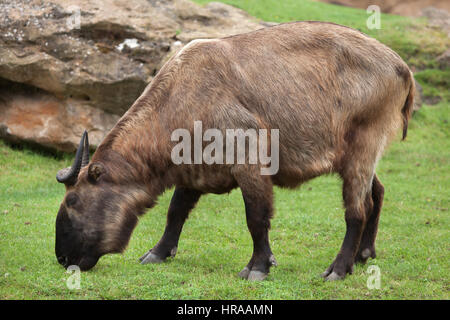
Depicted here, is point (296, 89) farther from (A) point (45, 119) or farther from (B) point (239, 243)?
(A) point (45, 119)

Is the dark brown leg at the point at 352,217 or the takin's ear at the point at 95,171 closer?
the takin's ear at the point at 95,171

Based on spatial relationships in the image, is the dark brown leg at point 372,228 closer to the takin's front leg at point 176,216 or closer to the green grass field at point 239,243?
the green grass field at point 239,243

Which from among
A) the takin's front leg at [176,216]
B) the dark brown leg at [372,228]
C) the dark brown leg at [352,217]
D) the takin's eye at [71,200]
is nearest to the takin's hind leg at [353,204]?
the dark brown leg at [352,217]

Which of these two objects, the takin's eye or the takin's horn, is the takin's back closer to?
the takin's horn

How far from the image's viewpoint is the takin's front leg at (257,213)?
565cm

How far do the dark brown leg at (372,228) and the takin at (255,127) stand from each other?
414 mm

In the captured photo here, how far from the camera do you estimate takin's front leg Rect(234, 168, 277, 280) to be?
5648 mm

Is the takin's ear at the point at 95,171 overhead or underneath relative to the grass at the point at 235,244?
overhead

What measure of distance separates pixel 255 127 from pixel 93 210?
1.73 meters

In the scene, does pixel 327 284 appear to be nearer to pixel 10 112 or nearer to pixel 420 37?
pixel 10 112

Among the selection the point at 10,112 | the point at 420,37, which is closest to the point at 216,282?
the point at 10,112

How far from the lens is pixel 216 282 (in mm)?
5582

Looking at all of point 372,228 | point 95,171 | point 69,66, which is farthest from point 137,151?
point 69,66

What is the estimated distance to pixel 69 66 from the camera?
33.5 feet
